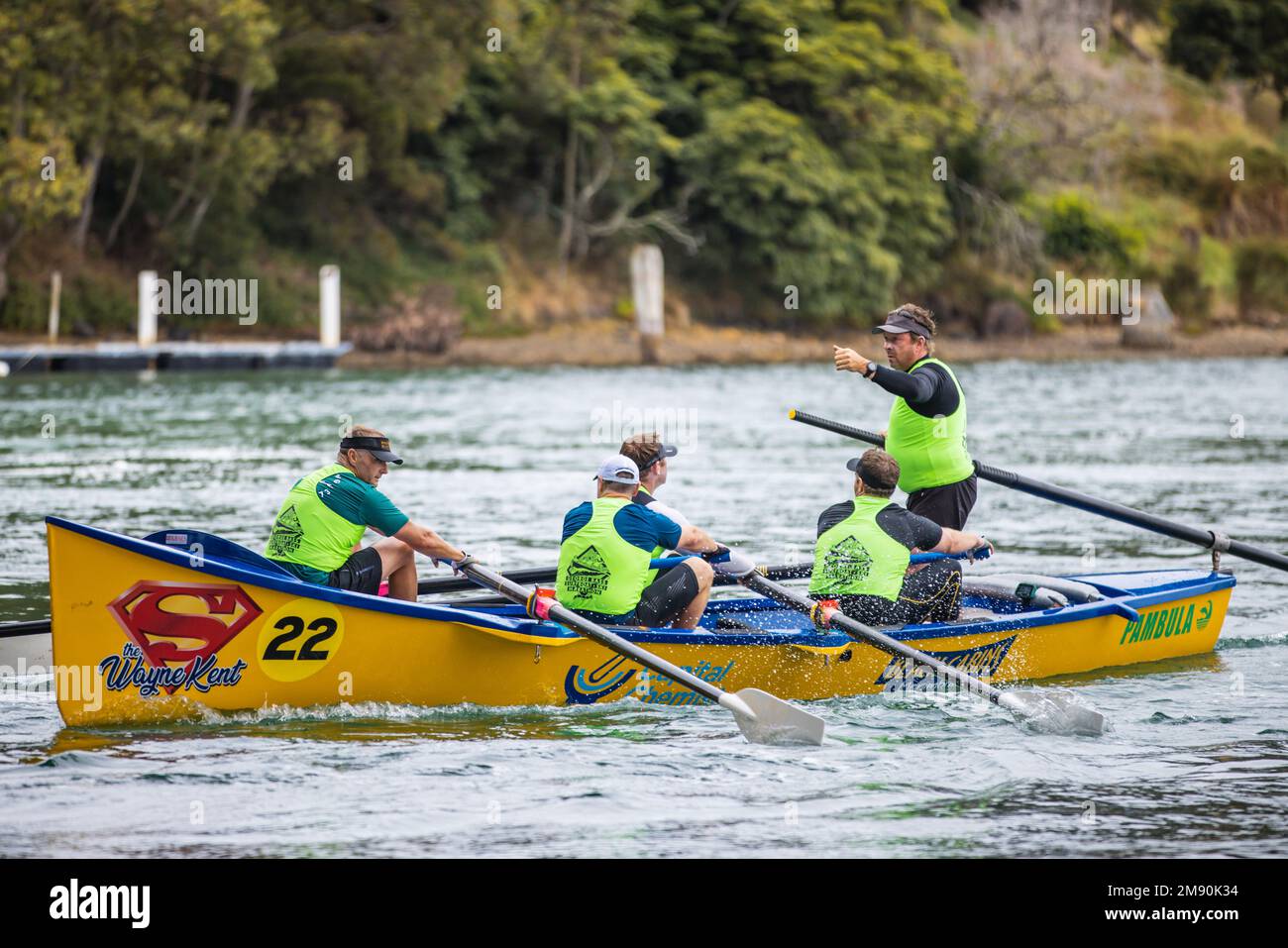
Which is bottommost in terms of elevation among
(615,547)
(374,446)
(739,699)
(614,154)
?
(739,699)

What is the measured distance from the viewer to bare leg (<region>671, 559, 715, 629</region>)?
36.3 feet

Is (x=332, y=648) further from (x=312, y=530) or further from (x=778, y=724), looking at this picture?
(x=778, y=724)

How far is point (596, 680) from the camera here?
10766mm

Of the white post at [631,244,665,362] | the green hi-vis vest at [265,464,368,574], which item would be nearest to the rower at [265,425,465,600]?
the green hi-vis vest at [265,464,368,574]

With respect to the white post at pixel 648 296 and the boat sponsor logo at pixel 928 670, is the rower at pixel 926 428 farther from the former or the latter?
the white post at pixel 648 296

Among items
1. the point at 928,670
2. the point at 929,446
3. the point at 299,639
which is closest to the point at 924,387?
the point at 929,446

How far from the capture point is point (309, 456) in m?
25.6

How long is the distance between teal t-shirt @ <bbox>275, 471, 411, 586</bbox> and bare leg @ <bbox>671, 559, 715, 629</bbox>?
179 centimetres

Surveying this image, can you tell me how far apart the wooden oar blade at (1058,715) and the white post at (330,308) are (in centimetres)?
3456

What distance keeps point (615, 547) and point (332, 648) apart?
1.77m

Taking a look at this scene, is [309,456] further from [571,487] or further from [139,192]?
[139,192]

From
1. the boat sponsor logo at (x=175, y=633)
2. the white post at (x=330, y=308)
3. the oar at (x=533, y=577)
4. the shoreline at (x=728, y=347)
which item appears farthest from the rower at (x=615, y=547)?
the white post at (x=330, y=308)

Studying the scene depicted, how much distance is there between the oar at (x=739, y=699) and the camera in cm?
1017
